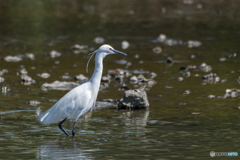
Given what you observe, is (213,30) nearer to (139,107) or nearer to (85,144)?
(139,107)

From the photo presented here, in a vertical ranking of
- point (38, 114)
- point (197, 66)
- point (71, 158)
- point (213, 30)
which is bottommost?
point (71, 158)

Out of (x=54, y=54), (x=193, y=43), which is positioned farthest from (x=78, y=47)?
(x=193, y=43)

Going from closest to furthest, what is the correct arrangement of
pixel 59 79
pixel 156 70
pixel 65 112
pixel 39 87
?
pixel 65 112 → pixel 39 87 → pixel 59 79 → pixel 156 70

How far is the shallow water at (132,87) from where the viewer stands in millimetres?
8141

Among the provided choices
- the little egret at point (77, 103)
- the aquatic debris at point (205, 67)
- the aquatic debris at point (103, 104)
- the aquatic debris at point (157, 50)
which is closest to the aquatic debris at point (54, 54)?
the aquatic debris at point (157, 50)

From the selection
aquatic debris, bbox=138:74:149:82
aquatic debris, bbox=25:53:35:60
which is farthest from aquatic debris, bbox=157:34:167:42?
aquatic debris, bbox=138:74:149:82

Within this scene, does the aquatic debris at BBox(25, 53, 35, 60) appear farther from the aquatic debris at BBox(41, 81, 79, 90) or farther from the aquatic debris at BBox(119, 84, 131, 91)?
the aquatic debris at BBox(119, 84, 131, 91)

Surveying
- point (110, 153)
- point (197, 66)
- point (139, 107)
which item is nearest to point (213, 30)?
point (197, 66)

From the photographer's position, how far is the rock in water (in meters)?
10.9

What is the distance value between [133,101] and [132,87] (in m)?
2.37

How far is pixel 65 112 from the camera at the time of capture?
9.17 meters

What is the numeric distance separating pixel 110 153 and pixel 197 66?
910 cm

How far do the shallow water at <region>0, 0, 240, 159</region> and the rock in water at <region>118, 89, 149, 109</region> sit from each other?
8.2 inches

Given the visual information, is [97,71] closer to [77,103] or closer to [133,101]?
[77,103]
